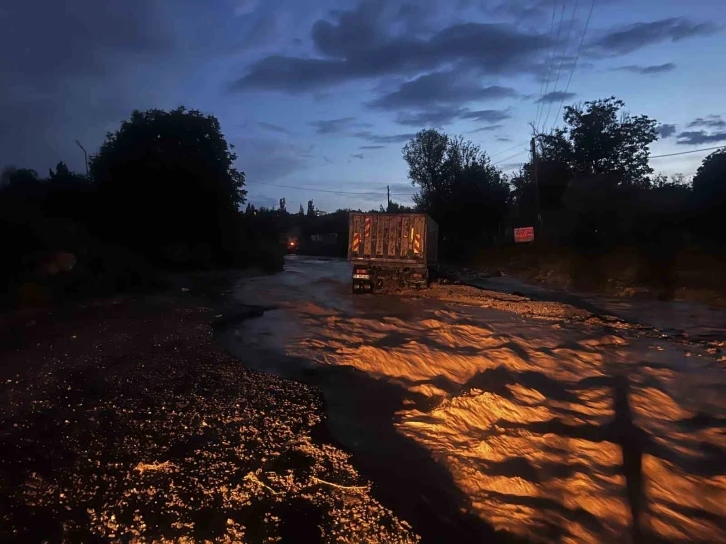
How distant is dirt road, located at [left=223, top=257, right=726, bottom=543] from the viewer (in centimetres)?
484

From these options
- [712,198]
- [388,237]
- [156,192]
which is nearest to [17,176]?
[156,192]

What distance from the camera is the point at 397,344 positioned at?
39.3 ft

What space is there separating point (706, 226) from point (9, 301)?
100 ft

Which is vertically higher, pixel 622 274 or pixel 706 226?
pixel 706 226

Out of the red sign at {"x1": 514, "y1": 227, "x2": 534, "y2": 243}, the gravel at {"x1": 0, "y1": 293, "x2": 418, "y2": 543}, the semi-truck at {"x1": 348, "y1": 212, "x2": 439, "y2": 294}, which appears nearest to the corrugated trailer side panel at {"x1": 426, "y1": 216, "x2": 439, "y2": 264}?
the semi-truck at {"x1": 348, "y1": 212, "x2": 439, "y2": 294}

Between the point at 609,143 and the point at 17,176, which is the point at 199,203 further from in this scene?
the point at 609,143

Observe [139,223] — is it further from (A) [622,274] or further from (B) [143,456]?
(B) [143,456]

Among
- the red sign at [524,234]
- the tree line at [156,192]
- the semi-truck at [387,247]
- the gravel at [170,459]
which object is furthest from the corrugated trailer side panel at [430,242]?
the red sign at [524,234]

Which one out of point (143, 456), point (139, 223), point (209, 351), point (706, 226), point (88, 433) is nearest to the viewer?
point (143, 456)

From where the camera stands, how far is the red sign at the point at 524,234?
136 ft

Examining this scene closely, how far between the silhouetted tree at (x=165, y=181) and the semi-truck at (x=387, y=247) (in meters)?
15.6

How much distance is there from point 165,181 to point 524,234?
24.5 meters

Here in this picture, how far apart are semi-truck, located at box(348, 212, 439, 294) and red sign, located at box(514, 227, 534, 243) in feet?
67.3

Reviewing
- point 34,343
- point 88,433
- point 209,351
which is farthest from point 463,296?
point 88,433
